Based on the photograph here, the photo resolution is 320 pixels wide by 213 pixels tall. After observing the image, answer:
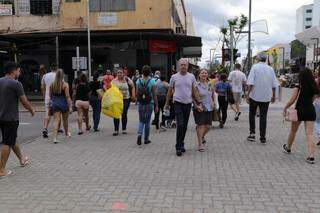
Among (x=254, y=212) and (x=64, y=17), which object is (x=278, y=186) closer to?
(x=254, y=212)

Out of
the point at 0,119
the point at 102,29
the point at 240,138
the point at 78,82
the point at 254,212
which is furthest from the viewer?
the point at 102,29

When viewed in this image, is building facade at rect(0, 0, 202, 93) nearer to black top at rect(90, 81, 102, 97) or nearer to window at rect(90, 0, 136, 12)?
window at rect(90, 0, 136, 12)

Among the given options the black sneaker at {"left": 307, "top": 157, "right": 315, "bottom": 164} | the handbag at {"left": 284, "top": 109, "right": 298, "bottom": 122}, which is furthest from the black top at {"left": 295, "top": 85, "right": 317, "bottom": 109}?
the black sneaker at {"left": 307, "top": 157, "right": 315, "bottom": 164}

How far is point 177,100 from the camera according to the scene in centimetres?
846

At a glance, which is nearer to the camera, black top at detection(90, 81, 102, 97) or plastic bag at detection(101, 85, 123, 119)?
plastic bag at detection(101, 85, 123, 119)

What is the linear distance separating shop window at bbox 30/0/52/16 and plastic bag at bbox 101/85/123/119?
17.2 meters

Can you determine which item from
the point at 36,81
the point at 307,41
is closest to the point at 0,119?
the point at 36,81

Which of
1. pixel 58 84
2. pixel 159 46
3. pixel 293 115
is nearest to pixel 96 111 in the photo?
pixel 58 84

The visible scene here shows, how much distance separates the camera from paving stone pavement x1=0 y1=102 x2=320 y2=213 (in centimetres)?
532

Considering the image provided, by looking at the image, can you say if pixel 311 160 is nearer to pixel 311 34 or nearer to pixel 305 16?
pixel 311 34

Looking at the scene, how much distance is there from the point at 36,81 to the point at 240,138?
2012 cm

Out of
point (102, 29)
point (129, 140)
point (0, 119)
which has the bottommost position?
point (129, 140)

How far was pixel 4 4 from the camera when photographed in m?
26.9

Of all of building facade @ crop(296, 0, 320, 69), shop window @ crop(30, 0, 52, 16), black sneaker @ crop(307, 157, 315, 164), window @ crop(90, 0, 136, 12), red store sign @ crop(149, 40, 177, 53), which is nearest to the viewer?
black sneaker @ crop(307, 157, 315, 164)
